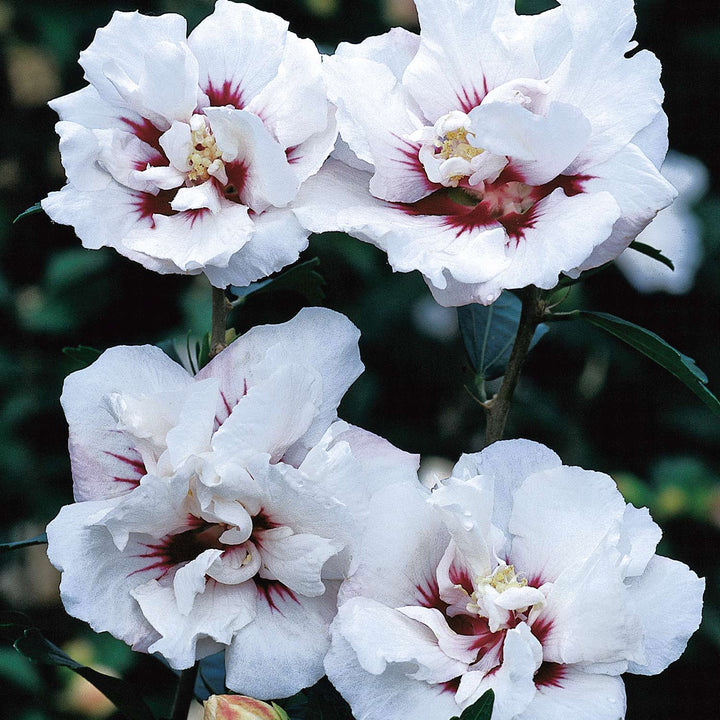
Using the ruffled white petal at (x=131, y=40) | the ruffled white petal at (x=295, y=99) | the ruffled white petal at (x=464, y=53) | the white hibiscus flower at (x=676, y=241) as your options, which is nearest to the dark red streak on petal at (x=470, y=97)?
the ruffled white petal at (x=464, y=53)

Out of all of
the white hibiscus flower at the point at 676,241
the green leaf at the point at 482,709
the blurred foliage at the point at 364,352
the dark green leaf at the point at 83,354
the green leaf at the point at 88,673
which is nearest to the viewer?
the green leaf at the point at 482,709

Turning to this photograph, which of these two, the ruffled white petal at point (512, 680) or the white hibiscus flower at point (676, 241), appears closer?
the ruffled white petal at point (512, 680)

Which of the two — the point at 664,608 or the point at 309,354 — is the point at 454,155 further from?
the point at 664,608

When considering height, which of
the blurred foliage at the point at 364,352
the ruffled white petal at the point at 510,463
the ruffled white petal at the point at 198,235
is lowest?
the blurred foliage at the point at 364,352

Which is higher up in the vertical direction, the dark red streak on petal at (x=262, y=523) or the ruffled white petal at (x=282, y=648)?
the dark red streak on petal at (x=262, y=523)

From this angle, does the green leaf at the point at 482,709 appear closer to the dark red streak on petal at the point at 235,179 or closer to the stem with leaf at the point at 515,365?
the stem with leaf at the point at 515,365

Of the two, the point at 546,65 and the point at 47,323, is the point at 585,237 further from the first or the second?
the point at 47,323

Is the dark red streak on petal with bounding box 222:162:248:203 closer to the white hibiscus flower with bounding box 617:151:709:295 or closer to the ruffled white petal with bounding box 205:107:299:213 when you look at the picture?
the ruffled white petal with bounding box 205:107:299:213
